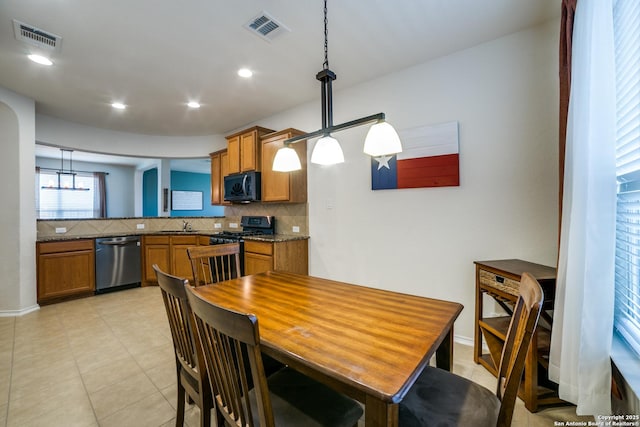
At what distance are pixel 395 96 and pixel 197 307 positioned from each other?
108 inches

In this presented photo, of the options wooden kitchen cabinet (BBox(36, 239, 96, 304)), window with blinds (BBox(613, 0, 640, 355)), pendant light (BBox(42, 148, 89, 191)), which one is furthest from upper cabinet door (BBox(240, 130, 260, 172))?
pendant light (BBox(42, 148, 89, 191))

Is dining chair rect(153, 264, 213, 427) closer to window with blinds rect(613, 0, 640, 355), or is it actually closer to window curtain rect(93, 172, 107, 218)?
window with blinds rect(613, 0, 640, 355)

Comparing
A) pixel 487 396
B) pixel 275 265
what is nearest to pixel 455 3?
pixel 487 396

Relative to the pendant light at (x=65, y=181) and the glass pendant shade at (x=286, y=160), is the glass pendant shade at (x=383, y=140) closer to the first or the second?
the glass pendant shade at (x=286, y=160)

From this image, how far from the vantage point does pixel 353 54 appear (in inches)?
99.6

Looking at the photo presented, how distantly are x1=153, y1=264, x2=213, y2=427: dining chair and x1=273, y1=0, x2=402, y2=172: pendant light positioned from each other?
0.96m

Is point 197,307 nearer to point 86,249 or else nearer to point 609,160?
point 609,160

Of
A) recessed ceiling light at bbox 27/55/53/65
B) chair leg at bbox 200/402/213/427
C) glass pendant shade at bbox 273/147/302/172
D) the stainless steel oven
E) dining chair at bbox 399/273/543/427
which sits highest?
recessed ceiling light at bbox 27/55/53/65

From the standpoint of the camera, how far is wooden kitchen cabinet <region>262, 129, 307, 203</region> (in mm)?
3488

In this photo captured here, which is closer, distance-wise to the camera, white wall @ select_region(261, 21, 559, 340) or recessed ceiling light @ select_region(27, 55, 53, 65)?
white wall @ select_region(261, 21, 559, 340)

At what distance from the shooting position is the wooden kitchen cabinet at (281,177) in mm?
3488

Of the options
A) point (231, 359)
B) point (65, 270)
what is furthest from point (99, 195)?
point (231, 359)

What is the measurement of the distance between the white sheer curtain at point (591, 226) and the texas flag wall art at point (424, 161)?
1.07 meters

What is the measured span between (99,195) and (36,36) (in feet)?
22.6
